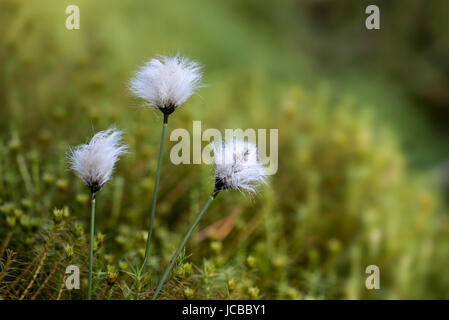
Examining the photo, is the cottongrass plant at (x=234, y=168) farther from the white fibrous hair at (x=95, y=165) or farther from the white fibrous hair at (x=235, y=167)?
the white fibrous hair at (x=95, y=165)

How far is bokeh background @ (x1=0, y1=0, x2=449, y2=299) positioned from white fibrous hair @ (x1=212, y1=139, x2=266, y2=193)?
8 centimetres

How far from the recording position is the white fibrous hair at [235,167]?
0.50m

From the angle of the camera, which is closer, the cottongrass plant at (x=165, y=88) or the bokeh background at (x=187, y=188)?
the cottongrass plant at (x=165, y=88)

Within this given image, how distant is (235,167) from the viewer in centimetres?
50

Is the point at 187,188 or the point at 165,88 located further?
the point at 187,188

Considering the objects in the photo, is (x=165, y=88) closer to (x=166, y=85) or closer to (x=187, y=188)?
(x=166, y=85)

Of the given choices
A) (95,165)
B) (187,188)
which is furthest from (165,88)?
(187,188)

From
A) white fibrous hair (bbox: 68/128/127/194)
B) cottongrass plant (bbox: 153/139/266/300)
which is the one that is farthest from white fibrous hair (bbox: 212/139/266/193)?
white fibrous hair (bbox: 68/128/127/194)

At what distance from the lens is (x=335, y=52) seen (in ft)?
10.6

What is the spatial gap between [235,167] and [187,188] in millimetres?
606

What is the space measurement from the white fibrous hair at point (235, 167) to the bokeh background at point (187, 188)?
0.08 metres

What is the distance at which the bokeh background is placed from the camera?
0.65m

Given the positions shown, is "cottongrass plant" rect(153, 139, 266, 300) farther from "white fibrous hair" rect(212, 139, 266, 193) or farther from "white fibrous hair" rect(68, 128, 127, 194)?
"white fibrous hair" rect(68, 128, 127, 194)

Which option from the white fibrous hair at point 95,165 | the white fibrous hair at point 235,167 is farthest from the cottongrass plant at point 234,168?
the white fibrous hair at point 95,165
